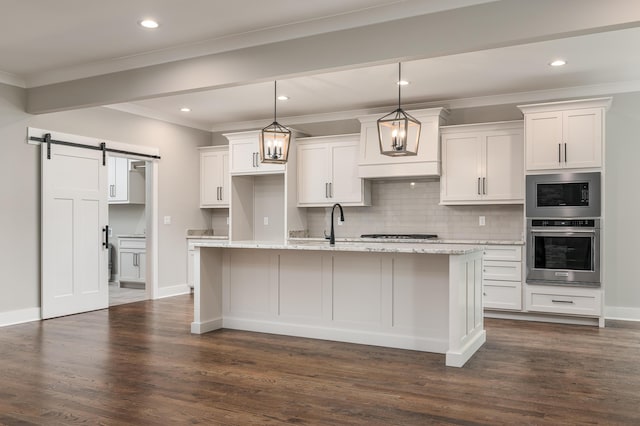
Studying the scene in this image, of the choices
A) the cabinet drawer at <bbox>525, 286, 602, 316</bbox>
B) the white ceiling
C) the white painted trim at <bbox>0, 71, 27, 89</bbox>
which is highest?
the white ceiling

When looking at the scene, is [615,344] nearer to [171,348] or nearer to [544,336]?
[544,336]

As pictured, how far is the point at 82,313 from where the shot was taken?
20.7 ft

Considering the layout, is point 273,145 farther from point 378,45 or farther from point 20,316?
point 20,316

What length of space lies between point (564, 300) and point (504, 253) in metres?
0.80

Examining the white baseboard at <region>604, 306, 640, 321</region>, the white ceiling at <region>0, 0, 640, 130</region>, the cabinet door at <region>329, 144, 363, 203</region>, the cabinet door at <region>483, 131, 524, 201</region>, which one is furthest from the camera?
the cabinet door at <region>329, 144, 363, 203</region>

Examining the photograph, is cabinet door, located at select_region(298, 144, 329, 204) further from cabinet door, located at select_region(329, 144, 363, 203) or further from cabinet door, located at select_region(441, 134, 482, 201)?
cabinet door, located at select_region(441, 134, 482, 201)

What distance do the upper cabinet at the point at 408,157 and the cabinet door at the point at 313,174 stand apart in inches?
24.7

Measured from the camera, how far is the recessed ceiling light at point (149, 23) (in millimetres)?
4094

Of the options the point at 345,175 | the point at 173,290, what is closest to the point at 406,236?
the point at 345,175

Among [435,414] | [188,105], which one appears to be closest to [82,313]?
[188,105]

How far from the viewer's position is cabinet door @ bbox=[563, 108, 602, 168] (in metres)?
5.59

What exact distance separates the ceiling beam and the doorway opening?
12.1 feet

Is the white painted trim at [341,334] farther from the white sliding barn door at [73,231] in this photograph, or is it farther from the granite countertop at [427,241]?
the white sliding barn door at [73,231]

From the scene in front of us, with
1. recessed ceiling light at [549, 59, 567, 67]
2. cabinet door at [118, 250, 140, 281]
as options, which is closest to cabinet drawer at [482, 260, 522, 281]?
recessed ceiling light at [549, 59, 567, 67]
